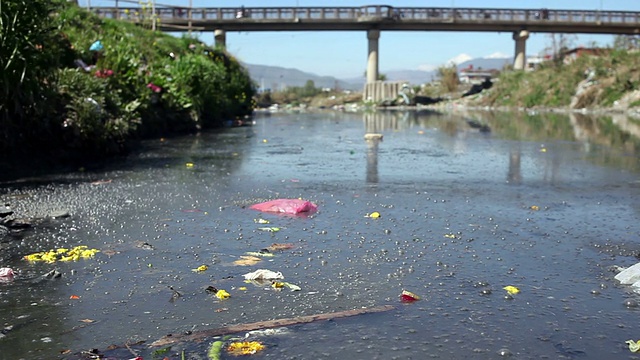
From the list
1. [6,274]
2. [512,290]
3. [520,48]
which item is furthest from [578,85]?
[6,274]

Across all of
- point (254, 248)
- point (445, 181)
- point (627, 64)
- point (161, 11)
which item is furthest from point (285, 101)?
point (254, 248)

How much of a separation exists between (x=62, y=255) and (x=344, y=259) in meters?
1.69

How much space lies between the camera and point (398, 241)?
4.16 meters

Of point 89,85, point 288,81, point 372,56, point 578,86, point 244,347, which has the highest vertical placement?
point 372,56

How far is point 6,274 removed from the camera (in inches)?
134

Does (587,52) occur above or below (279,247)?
above

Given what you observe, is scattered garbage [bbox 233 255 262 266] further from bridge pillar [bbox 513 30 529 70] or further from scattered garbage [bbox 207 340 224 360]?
bridge pillar [bbox 513 30 529 70]

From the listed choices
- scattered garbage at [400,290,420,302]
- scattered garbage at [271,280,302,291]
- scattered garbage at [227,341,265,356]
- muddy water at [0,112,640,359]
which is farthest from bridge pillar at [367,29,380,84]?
scattered garbage at [227,341,265,356]

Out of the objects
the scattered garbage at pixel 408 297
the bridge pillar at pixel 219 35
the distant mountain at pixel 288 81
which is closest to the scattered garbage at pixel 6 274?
the scattered garbage at pixel 408 297

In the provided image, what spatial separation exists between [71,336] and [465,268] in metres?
2.07

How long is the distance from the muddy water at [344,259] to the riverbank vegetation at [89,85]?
970 mm

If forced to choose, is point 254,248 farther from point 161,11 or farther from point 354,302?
point 161,11

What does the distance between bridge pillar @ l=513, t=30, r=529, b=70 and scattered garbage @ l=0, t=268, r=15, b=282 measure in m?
46.0

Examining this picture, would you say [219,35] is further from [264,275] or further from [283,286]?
[283,286]
